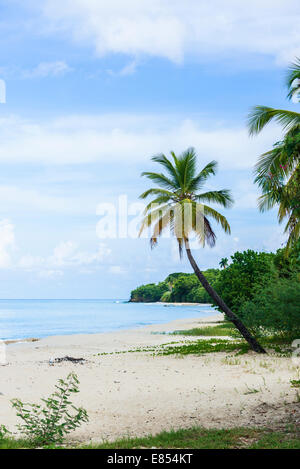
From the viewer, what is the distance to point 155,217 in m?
20.4

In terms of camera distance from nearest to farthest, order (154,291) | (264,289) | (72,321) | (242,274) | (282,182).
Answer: (282,182)
(264,289)
(242,274)
(72,321)
(154,291)

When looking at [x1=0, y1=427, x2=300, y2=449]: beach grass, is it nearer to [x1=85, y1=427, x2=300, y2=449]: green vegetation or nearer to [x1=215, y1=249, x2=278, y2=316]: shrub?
[x1=85, y1=427, x2=300, y2=449]: green vegetation

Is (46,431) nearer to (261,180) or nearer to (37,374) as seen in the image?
(261,180)

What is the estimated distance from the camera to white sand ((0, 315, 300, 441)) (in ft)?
29.3

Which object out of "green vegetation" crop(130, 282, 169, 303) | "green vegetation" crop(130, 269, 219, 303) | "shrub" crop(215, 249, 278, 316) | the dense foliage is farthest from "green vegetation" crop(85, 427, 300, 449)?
"green vegetation" crop(130, 282, 169, 303)

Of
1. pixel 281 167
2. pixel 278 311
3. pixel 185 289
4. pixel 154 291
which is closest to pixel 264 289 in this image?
pixel 278 311

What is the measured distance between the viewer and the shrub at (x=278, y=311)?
52.5 feet

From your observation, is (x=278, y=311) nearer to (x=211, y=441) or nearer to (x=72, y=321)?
(x=211, y=441)

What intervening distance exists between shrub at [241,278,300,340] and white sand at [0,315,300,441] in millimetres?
1423

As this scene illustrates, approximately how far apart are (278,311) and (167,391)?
6.07m

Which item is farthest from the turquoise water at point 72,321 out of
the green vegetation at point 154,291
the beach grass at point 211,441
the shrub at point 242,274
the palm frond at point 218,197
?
the green vegetation at point 154,291

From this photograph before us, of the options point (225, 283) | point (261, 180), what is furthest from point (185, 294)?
point (261, 180)

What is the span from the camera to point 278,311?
1644cm

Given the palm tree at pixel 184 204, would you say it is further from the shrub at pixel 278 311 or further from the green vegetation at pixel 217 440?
the green vegetation at pixel 217 440
